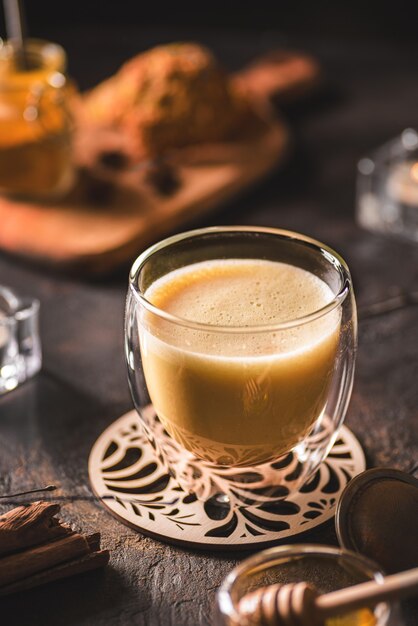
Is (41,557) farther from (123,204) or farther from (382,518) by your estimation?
(123,204)

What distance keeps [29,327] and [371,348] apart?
0.49m

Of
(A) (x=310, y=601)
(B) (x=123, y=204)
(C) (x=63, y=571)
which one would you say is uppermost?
(A) (x=310, y=601)

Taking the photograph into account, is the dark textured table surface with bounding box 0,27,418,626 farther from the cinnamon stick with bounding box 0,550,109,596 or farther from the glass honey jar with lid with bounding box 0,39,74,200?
the glass honey jar with lid with bounding box 0,39,74,200

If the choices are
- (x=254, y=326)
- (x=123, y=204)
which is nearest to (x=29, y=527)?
(x=254, y=326)

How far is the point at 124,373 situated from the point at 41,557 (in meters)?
0.42

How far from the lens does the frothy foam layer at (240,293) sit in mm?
956

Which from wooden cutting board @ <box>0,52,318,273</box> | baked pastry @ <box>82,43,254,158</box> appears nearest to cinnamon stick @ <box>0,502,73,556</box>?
wooden cutting board @ <box>0,52,318,273</box>

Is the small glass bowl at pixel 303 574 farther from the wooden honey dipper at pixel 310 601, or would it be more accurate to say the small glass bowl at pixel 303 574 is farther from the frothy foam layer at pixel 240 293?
the frothy foam layer at pixel 240 293

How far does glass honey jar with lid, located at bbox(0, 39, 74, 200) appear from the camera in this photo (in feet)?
5.48

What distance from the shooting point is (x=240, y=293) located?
0.99m

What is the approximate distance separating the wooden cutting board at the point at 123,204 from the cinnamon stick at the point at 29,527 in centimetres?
66

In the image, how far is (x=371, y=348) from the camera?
52.6 inches

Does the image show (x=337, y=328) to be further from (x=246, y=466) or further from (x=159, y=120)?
(x=159, y=120)

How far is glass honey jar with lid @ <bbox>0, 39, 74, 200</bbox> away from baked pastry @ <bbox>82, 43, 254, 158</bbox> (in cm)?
18
